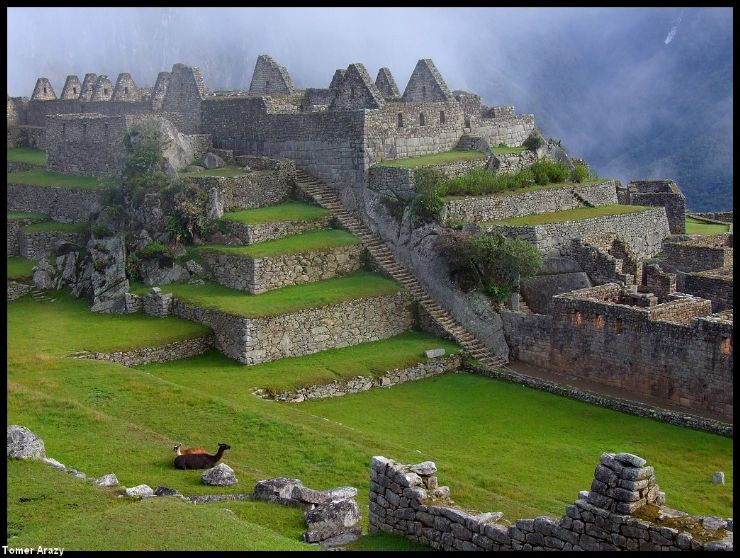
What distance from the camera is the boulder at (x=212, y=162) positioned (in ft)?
141

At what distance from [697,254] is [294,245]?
13.6 meters

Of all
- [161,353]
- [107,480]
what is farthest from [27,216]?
[107,480]

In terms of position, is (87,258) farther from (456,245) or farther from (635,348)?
(635,348)

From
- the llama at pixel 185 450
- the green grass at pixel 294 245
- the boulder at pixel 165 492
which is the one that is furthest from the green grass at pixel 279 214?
the boulder at pixel 165 492

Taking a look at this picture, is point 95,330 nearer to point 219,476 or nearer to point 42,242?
point 42,242

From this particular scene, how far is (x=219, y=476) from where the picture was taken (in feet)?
69.5

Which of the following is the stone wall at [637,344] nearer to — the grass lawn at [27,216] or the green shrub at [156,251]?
the green shrub at [156,251]

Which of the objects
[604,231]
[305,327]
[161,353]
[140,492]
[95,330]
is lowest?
[140,492]

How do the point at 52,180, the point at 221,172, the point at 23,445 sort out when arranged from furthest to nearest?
the point at 52,180 → the point at 221,172 → the point at 23,445

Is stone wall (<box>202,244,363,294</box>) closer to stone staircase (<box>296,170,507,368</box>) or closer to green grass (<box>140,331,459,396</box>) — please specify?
stone staircase (<box>296,170,507,368</box>)

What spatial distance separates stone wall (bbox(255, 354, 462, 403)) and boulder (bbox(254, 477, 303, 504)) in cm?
987

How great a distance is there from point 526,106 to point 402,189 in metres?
46.5

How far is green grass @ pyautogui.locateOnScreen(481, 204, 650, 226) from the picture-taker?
3766 centimetres

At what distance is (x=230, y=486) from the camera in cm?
2094
